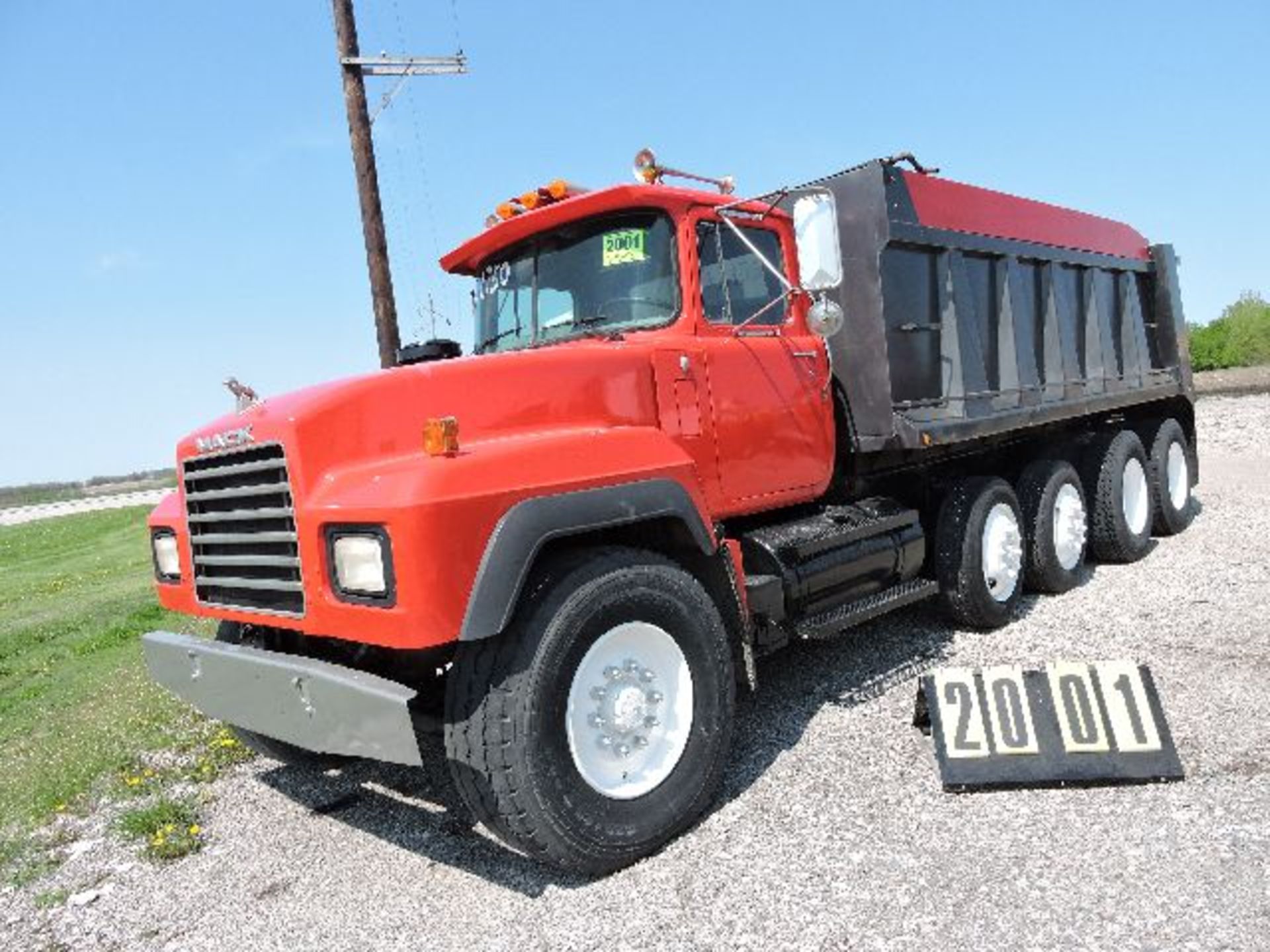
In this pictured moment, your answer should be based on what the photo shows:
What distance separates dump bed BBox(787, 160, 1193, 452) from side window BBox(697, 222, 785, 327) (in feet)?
2.21

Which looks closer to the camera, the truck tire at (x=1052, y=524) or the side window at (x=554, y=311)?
the side window at (x=554, y=311)

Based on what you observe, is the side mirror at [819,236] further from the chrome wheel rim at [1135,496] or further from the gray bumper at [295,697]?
the chrome wheel rim at [1135,496]

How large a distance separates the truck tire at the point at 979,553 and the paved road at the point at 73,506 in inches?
1144

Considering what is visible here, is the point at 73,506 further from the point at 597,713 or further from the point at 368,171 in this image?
the point at 597,713

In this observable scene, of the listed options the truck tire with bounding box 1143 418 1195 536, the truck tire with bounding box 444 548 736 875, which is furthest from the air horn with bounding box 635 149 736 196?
the truck tire with bounding box 1143 418 1195 536

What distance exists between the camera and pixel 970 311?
5.98m

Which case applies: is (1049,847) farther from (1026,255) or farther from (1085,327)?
(1085,327)

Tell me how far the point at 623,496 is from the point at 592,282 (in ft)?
4.59

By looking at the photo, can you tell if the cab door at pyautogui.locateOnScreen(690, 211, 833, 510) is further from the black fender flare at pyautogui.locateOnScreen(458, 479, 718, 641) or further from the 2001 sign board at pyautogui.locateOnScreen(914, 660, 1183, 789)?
the 2001 sign board at pyautogui.locateOnScreen(914, 660, 1183, 789)

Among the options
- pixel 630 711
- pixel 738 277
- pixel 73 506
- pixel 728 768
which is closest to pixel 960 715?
pixel 728 768

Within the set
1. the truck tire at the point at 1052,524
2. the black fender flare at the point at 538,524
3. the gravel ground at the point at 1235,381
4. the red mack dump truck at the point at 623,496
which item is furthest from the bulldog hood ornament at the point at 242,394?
the gravel ground at the point at 1235,381

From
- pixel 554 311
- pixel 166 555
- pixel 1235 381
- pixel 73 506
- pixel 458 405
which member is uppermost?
pixel 554 311

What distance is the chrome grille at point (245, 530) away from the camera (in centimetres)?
331

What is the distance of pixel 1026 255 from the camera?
6625 millimetres
